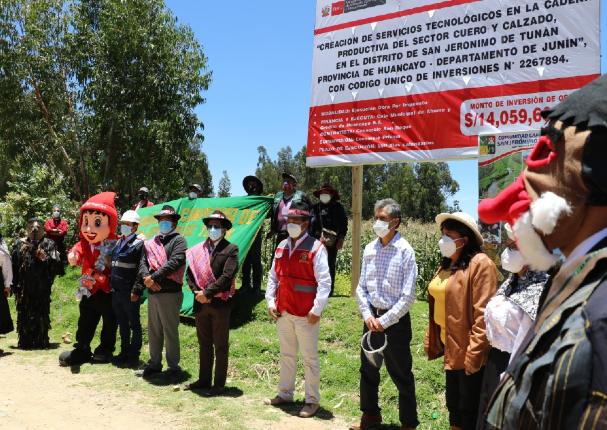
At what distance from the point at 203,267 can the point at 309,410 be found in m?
2.15

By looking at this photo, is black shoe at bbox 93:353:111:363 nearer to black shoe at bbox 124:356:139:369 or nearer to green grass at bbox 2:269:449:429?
green grass at bbox 2:269:449:429

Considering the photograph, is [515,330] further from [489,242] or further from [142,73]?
[142,73]

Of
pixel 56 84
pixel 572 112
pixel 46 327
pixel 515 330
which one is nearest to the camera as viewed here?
pixel 572 112

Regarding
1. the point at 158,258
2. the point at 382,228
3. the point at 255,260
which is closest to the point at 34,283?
the point at 158,258

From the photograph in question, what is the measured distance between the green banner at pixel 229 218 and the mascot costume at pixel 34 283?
6.41ft

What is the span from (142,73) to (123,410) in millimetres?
11379

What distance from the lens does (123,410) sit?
5.39 meters

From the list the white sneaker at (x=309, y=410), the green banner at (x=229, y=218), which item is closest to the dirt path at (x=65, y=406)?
the white sneaker at (x=309, y=410)

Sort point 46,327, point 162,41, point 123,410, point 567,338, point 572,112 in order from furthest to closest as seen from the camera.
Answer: point 162,41, point 46,327, point 123,410, point 572,112, point 567,338

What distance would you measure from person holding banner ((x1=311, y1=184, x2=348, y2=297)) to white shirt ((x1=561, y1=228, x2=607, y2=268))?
21.8 feet

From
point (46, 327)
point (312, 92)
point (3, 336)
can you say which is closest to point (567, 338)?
point (312, 92)

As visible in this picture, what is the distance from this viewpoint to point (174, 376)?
6555 millimetres

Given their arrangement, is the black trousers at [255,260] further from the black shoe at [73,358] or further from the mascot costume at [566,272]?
the mascot costume at [566,272]

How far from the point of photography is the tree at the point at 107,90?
14305 millimetres
